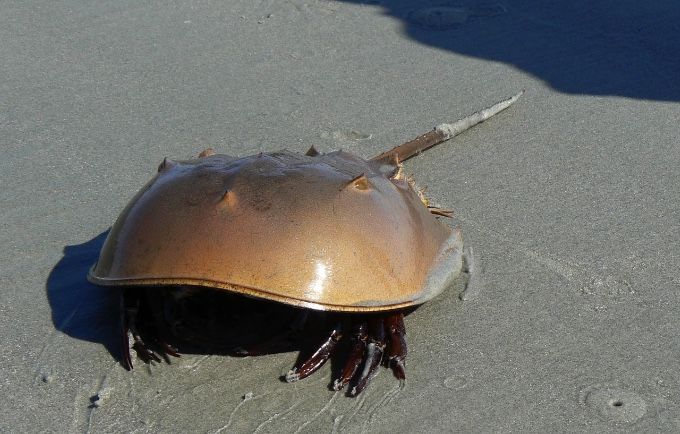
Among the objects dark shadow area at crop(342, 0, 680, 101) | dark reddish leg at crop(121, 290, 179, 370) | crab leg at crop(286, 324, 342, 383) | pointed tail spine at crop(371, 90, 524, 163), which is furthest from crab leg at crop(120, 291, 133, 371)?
dark shadow area at crop(342, 0, 680, 101)

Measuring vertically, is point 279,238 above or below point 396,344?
above

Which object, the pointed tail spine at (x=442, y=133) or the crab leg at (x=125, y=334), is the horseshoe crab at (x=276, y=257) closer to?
the crab leg at (x=125, y=334)

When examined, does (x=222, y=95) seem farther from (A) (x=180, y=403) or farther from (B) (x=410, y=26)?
(A) (x=180, y=403)

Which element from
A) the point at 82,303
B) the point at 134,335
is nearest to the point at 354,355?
the point at 134,335

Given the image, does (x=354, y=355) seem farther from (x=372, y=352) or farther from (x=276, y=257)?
(x=276, y=257)

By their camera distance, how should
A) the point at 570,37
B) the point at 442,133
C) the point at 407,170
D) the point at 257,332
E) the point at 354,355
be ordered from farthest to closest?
the point at 570,37 → the point at 442,133 → the point at 407,170 → the point at 257,332 → the point at 354,355

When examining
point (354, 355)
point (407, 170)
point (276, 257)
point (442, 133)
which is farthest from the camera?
point (442, 133)

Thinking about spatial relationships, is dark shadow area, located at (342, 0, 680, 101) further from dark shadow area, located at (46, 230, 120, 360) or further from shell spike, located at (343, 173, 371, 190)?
dark shadow area, located at (46, 230, 120, 360)
